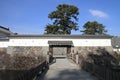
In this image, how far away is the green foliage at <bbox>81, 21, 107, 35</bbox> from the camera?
66794mm

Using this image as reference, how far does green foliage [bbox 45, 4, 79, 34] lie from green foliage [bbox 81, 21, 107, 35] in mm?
8443

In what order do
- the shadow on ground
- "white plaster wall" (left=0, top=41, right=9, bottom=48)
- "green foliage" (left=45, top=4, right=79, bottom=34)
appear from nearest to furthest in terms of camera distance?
the shadow on ground → "white plaster wall" (left=0, top=41, right=9, bottom=48) → "green foliage" (left=45, top=4, right=79, bottom=34)

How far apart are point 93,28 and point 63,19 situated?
1293 centimetres

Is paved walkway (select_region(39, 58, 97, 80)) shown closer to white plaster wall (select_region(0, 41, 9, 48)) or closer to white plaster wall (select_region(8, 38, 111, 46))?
white plaster wall (select_region(8, 38, 111, 46))

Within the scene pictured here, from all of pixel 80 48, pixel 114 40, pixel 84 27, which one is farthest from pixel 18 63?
pixel 84 27

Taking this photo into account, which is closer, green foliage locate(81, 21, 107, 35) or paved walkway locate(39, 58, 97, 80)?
paved walkway locate(39, 58, 97, 80)

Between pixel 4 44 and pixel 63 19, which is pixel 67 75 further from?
pixel 63 19

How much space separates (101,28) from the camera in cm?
6856

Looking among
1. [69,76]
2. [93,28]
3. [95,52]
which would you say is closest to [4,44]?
[95,52]

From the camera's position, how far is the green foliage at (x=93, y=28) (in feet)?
219

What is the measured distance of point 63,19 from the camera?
58.7 m

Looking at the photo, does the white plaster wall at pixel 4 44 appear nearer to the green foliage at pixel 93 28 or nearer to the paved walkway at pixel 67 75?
the paved walkway at pixel 67 75

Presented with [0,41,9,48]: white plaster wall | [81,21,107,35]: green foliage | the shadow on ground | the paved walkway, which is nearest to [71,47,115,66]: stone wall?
[0,41,9,48]: white plaster wall

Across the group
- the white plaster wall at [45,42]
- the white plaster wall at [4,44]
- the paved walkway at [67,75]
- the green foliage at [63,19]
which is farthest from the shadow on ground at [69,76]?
the green foliage at [63,19]
